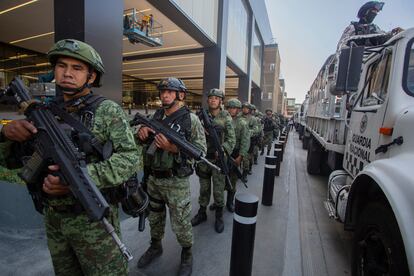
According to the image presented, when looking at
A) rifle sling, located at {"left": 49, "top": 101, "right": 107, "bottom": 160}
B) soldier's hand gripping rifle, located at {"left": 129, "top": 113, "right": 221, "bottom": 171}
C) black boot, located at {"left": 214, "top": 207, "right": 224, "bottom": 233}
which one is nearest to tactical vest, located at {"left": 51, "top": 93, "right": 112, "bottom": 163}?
rifle sling, located at {"left": 49, "top": 101, "right": 107, "bottom": 160}

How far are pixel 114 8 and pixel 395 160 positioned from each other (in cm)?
464

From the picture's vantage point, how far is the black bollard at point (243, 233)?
173cm

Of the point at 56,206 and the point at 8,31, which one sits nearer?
the point at 56,206

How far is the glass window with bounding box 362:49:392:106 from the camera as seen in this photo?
235 centimetres

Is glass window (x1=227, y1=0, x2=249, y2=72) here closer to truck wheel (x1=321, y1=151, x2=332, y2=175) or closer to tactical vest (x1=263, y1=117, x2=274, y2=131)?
tactical vest (x1=263, y1=117, x2=274, y2=131)

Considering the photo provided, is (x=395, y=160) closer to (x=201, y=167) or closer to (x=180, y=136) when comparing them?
(x=180, y=136)

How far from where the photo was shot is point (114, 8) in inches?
169

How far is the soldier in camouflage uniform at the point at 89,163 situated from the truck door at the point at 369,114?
7.34 ft

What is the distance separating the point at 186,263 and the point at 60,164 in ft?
5.44

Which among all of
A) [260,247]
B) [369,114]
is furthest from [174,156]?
[369,114]

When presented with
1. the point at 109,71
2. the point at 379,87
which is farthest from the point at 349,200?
the point at 109,71

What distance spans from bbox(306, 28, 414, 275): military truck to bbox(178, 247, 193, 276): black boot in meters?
1.43

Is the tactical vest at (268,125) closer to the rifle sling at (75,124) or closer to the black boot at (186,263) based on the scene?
the black boot at (186,263)

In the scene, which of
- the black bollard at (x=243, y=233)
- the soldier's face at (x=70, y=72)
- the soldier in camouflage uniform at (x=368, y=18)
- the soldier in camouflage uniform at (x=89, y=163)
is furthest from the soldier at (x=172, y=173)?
the soldier in camouflage uniform at (x=368, y=18)
